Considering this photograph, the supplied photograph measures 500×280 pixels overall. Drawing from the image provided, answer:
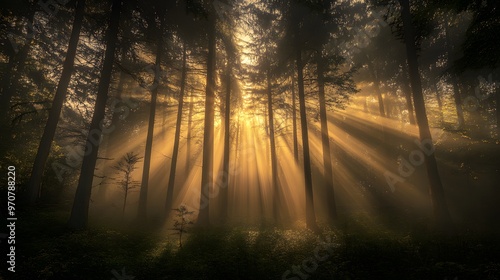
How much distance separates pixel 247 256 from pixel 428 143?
855cm

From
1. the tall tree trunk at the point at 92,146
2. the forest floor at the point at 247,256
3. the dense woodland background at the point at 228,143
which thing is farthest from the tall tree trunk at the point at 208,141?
the tall tree trunk at the point at 92,146

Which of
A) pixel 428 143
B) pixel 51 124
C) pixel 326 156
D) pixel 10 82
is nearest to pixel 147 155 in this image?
pixel 51 124

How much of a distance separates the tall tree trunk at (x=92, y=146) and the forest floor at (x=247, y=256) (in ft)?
2.17

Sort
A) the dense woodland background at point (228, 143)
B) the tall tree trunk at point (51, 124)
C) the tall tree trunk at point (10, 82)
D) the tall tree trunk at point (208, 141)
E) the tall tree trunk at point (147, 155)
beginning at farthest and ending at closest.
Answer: the tall tree trunk at point (147, 155), the tall tree trunk at point (208, 141), the tall tree trunk at point (10, 82), the tall tree trunk at point (51, 124), the dense woodland background at point (228, 143)

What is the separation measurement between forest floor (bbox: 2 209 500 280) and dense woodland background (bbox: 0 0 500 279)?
2.7 inches

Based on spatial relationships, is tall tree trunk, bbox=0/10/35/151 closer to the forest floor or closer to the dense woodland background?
the dense woodland background

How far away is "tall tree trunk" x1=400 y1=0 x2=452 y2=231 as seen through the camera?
1002 cm

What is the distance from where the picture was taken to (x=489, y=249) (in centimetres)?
753

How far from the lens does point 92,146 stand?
10.2 m

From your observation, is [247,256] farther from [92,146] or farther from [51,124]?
[51,124]

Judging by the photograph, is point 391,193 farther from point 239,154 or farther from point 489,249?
point 239,154

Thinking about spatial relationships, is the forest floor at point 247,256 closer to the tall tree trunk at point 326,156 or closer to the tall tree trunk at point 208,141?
the tall tree trunk at point 208,141

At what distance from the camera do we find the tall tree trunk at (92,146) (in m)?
9.96

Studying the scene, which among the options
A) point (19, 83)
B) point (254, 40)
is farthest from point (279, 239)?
point (19, 83)
